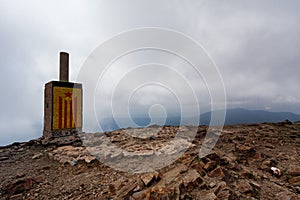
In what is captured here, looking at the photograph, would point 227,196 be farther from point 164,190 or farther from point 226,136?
point 226,136

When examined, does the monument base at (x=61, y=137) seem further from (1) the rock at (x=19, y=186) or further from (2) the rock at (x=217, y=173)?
(2) the rock at (x=217, y=173)

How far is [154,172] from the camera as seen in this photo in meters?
5.72

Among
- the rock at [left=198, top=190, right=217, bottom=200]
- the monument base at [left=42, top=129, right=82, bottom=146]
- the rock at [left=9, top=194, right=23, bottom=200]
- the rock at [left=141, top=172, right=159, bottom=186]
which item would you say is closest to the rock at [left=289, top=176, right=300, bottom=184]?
the rock at [left=198, top=190, right=217, bottom=200]

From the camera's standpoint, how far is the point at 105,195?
5133 millimetres

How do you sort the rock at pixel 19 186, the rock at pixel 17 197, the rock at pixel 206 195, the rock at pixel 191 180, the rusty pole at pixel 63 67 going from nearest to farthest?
the rock at pixel 206 195, the rock at pixel 191 180, the rock at pixel 17 197, the rock at pixel 19 186, the rusty pole at pixel 63 67

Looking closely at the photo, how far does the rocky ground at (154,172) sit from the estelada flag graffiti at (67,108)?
161 cm

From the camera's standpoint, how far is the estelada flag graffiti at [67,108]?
10.8 meters

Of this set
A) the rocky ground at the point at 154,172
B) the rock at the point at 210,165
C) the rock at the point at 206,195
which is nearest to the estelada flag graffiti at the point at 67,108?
the rocky ground at the point at 154,172

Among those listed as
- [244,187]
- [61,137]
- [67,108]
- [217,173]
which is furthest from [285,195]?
[67,108]

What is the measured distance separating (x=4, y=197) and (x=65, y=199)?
214 centimetres

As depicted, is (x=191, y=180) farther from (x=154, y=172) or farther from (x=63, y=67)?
(x=63, y=67)

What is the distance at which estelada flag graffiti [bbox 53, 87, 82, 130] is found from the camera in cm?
1076

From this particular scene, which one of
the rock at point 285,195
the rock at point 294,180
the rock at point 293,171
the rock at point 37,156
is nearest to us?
the rock at point 285,195

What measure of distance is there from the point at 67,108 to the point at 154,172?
26.4 ft
